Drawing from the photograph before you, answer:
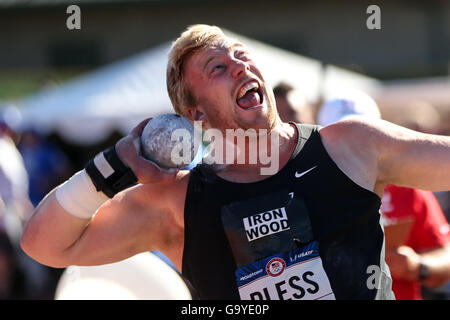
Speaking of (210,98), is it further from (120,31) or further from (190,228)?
(120,31)

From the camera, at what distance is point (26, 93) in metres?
14.8

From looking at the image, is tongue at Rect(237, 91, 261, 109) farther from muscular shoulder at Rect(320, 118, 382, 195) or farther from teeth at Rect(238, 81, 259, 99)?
muscular shoulder at Rect(320, 118, 382, 195)

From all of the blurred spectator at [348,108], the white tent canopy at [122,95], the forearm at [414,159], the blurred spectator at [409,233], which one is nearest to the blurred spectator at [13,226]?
the white tent canopy at [122,95]

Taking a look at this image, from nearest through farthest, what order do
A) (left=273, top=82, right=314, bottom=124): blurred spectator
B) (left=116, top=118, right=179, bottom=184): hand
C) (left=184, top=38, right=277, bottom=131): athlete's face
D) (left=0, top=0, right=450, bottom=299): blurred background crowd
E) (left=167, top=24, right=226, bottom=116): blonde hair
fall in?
(left=116, top=118, right=179, bottom=184): hand, (left=184, top=38, right=277, bottom=131): athlete's face, (left=167, top=24, right=226, bottom=116): blonde hair, (left=273, top=82, right=314, bottom=124): blurred spectator, (left=0, top=0, right=450, bottom=299): blurred background crowd

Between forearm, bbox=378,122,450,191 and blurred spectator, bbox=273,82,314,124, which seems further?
blurred spectator, bbox=273,82,314,124

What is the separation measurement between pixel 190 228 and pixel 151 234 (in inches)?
8.5

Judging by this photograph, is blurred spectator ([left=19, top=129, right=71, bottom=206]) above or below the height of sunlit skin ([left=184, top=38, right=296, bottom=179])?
below

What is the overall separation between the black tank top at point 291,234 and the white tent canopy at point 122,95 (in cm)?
663

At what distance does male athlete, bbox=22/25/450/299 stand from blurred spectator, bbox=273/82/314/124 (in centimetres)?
162

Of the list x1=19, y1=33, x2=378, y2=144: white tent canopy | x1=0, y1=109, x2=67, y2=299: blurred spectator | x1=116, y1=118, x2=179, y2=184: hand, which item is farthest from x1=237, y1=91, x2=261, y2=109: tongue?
x1=19, y1=33, x2=378, y2=144: white tent canopy

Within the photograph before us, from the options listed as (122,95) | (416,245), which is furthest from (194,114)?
(122,95)

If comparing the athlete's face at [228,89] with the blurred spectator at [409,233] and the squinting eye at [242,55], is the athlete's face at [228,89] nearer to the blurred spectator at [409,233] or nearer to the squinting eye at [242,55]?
the squinting eye at [242,55]

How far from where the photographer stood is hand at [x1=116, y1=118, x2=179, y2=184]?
2.70 metres

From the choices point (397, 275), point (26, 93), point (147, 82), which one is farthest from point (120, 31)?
point (397, 275)
